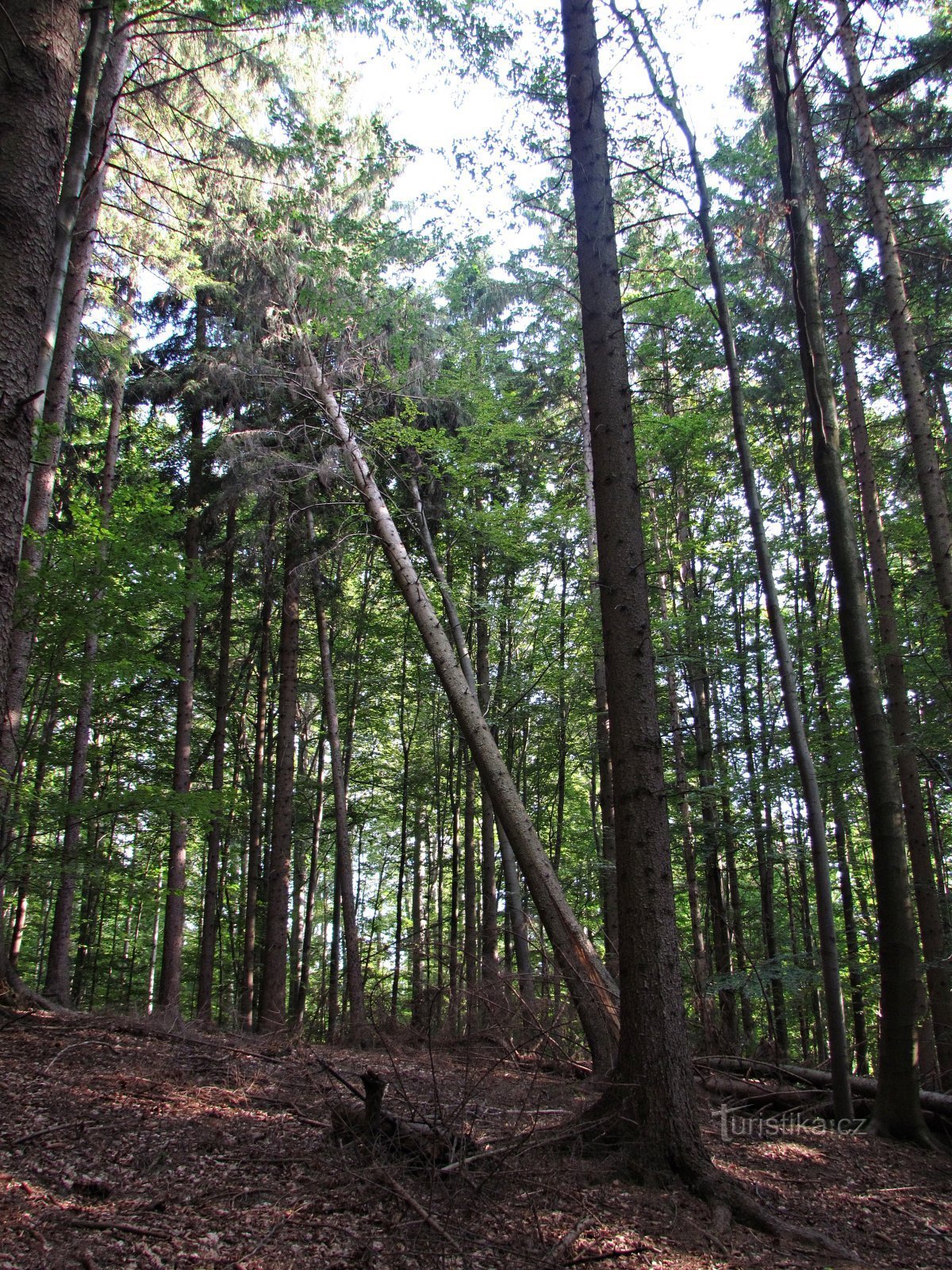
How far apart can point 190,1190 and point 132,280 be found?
33.8 ft

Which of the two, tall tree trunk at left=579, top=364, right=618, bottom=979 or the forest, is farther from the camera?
tall tree trunk at left=579, top=364, right=618, bottom=979

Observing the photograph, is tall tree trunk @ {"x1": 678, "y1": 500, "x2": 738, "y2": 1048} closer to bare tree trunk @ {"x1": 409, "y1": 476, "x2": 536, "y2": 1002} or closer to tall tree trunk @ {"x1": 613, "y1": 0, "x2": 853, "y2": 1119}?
bare tree trunk @ {"x1": 409, "y1": 476, "x2": 536, "y2": 1002}

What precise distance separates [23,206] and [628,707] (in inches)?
154

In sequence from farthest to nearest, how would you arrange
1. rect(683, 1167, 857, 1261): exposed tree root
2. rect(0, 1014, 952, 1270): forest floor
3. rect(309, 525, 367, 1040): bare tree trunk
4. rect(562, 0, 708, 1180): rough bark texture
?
rect(309, 525, 367, 1040): bare tree trunk → rect(562, 0, 708, 1180): rough bark texture → rect(683, 1167, 857, 1261): exposed tree root → rect(0, 1014, 952, 1270): forest floor

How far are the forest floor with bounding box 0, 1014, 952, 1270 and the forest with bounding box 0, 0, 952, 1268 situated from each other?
0.22 feet

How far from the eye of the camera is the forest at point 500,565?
14.5 ft

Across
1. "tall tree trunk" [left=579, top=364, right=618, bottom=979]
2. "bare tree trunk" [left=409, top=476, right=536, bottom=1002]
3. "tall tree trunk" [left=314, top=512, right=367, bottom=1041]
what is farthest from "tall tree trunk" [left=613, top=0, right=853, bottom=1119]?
"tall tree trunk" [left=314, top=512, right=367, bottom=1041]

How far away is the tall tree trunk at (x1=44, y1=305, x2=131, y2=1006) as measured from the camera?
7.38 meters

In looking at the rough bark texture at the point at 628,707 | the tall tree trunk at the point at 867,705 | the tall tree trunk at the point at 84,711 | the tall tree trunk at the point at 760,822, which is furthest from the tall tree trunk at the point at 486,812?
the rough bark texture at the point at 628,707

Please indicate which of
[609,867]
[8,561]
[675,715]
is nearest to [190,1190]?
[8,561]

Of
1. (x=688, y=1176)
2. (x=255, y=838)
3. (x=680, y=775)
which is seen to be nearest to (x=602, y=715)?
(x=680, y=775)

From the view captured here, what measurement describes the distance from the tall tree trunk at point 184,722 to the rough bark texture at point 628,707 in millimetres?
7734

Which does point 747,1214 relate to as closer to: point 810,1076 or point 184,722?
point 810,1076

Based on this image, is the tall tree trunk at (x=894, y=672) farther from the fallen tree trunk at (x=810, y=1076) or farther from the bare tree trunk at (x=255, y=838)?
the bare tree trunk at (x=255, y=838)
